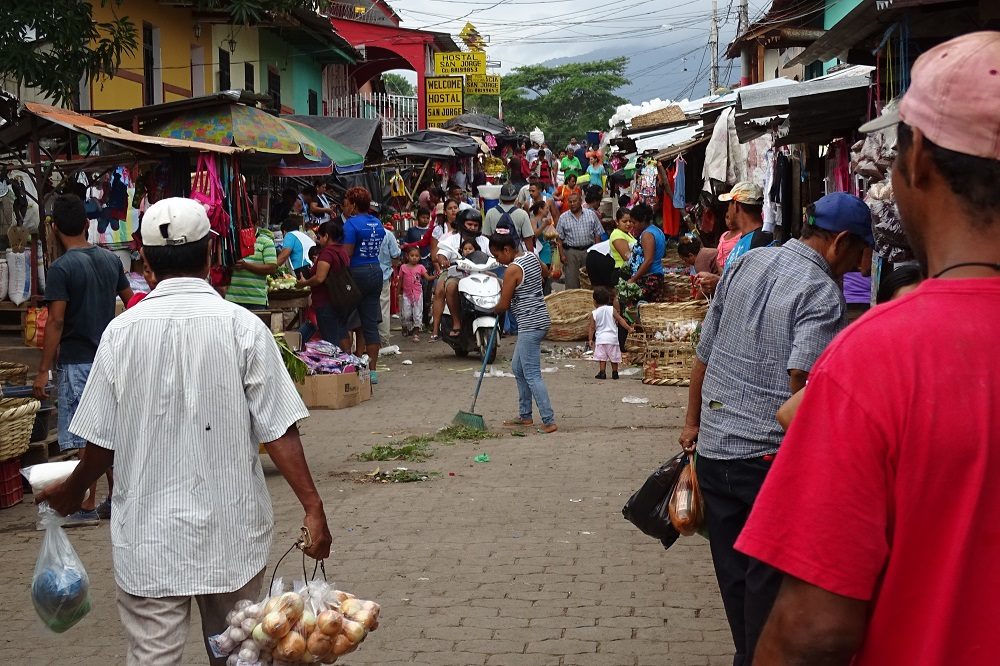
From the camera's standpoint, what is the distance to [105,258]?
7965mm

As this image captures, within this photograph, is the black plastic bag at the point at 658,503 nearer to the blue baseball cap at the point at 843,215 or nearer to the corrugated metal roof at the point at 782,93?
the blue baseball cap at the point at 843,215

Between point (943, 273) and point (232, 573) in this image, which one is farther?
point (232, 573)

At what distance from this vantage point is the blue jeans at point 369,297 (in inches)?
571

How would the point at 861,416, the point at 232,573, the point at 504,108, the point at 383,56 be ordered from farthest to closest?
the point at 504,108
the point at 383,56
the point at 232,573
the point at 861,416

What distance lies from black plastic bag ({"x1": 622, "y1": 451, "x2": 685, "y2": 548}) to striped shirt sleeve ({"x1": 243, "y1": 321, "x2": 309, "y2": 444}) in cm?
172

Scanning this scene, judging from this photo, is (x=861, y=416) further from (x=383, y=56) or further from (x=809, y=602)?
(x=383, y=56)

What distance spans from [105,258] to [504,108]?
3263 inches

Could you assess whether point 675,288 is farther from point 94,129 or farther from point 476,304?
point 94,129

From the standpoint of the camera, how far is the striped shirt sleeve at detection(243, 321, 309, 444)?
12.4 ft

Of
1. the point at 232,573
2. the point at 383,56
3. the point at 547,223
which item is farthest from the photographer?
the point at 383,56

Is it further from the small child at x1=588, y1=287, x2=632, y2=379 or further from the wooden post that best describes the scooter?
the wooden post

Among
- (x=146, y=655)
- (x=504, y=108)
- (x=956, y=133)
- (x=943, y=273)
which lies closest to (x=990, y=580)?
(x=943, y=273)

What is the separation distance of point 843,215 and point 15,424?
628cm

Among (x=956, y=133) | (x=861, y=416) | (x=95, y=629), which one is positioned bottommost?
(x=95, y=629)
